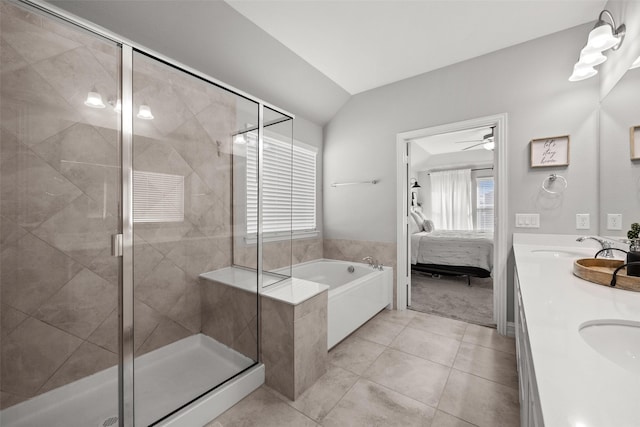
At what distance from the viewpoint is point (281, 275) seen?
2.07m

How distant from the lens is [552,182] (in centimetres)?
220

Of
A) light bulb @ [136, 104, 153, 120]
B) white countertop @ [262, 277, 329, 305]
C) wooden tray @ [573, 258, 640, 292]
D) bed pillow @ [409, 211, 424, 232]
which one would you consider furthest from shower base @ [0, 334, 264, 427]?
bed pillow @ [409, 211, 424, 232]

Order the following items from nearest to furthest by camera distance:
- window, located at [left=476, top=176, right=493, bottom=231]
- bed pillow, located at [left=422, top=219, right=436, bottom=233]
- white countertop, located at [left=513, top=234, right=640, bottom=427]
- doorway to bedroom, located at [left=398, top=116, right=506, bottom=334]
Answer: white countertop, located at [left=513, top=234, right=640, bottom=427] → doorway to bedroom, located at [left=398, top=116, right=506, bottom=334] → bed pillow, located at [left=422, top=219, right=436, bottom=233] → window, located at [left=476, top=176, right=493, bottom=231]

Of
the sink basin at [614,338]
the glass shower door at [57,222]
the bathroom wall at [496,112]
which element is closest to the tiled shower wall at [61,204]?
the glass shower door at [57,222]

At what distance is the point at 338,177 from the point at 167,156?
81.9 inches

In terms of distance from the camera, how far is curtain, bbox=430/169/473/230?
6.26 meters

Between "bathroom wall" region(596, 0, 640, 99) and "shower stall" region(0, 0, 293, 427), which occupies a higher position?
"bathroom wall" region(596, 0, 640, 99)

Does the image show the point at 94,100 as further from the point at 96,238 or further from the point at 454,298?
the point at 454,298

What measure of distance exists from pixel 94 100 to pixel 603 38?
306 cm

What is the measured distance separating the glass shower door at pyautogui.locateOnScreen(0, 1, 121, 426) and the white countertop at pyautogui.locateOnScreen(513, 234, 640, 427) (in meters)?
1.66

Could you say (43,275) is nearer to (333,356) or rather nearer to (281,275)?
(281,275)

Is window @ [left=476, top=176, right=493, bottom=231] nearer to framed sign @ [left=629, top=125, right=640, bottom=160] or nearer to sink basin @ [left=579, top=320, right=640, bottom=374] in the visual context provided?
framed sign @ [left=629, top=125, right=640, bottom=160]

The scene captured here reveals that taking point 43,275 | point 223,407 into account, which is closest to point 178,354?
point 223,407

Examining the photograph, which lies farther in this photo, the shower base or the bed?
the bed
